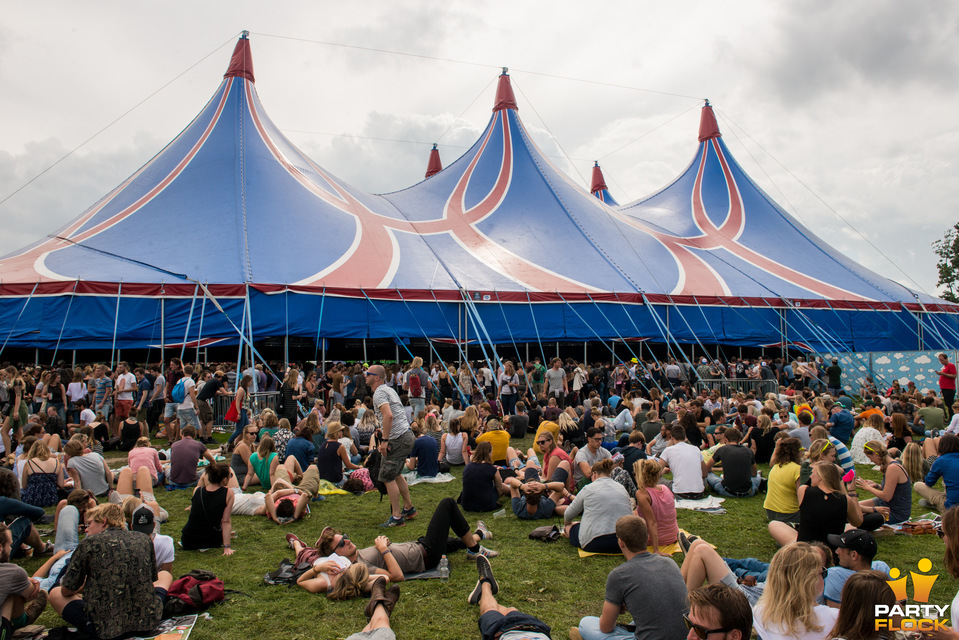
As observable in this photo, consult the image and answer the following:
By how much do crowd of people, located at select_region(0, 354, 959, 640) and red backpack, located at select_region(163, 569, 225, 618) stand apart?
0.09 m

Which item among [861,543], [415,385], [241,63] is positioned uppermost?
[241,63]

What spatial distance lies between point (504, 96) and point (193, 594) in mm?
15746

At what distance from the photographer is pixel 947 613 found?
3.18 m

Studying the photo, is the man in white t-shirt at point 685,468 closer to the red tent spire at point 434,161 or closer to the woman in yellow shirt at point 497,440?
the woman in yellow shirt at point 497,440

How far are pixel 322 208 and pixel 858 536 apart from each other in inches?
472

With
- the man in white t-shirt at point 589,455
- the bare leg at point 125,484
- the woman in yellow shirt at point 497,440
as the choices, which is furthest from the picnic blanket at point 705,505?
the bare leg at point 125,484

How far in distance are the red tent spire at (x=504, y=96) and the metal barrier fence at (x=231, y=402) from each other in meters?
11.0

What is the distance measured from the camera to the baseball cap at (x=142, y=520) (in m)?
3.74

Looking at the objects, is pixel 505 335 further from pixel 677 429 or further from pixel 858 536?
pixel 858 536

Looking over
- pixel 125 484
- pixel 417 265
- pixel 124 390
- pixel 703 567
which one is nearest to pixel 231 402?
pixel 124 390

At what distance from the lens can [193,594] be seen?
344 cm

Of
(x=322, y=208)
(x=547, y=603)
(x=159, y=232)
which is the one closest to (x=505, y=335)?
(x=322, y=208)

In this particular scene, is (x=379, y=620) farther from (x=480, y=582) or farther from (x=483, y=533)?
(x=483, y=533)

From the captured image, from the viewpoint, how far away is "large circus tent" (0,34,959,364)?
10531 millimetres
